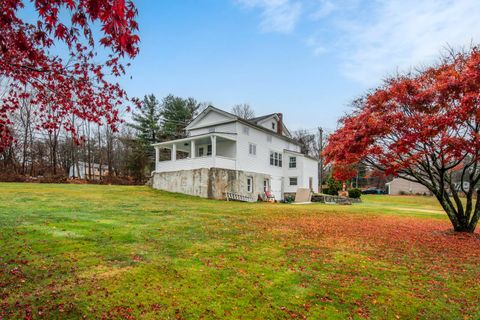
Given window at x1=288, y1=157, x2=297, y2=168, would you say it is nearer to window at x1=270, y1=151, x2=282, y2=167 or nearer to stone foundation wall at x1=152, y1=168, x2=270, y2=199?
→ window at x1=270, y1=151, x2=282, y2=167

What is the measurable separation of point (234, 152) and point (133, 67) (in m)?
18.3

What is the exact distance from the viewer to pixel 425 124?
873 centimetres

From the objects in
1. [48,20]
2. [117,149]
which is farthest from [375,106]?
[117,149]

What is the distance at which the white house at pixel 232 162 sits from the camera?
2238 cm

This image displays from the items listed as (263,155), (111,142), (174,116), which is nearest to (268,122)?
(263,155)

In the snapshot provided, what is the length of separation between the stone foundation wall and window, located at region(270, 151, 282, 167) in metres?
3.70

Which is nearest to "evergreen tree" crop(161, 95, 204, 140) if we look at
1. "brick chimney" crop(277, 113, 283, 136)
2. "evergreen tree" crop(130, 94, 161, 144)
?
"evergreen tree" crop(130, 94, 161, 144)

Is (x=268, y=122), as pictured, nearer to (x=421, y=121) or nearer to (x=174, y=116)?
(x=421, y=121)

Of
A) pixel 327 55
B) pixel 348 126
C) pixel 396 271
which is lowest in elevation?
pixel 396 271

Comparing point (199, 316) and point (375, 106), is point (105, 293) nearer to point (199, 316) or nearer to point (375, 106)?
point (199, 316)

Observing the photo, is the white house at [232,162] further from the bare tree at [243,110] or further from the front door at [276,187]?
the bare tree at [243,110]

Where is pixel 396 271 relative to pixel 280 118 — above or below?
below

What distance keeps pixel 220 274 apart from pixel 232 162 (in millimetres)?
18752

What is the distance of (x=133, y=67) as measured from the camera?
6.37m
